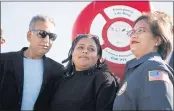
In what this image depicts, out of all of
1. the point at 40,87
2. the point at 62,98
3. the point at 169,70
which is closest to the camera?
the point at 169,70

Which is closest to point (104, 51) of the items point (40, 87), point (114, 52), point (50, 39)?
point (114, 52)

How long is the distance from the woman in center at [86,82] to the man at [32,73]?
157 mm

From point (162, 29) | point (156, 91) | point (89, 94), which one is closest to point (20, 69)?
point (89, 94)

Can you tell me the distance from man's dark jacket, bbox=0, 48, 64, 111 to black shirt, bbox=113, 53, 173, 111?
1.05 m

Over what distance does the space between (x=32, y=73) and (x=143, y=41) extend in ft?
3.84

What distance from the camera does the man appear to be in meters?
2.98

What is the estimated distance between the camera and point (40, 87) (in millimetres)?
3043

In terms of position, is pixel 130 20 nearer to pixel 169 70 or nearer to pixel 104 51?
pixel 104 51

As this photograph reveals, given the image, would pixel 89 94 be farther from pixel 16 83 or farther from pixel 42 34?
pixel 42 34

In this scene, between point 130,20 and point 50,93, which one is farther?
point 130,20

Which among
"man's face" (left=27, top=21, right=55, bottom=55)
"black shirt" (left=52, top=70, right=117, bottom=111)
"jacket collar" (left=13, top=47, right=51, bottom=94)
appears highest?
"man's face" (left=27, top=21, right=55, bottom=55)

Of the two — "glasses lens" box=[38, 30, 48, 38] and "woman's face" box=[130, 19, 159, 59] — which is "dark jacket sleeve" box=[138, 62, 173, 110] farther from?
"glasses lens" box=[38, 30, 48, 38]

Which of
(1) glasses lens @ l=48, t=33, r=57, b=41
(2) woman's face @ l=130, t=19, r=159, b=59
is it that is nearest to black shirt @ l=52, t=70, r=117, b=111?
(2) woman's face @ l=130, t=19, r=159, b=59

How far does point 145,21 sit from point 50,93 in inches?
46.5
